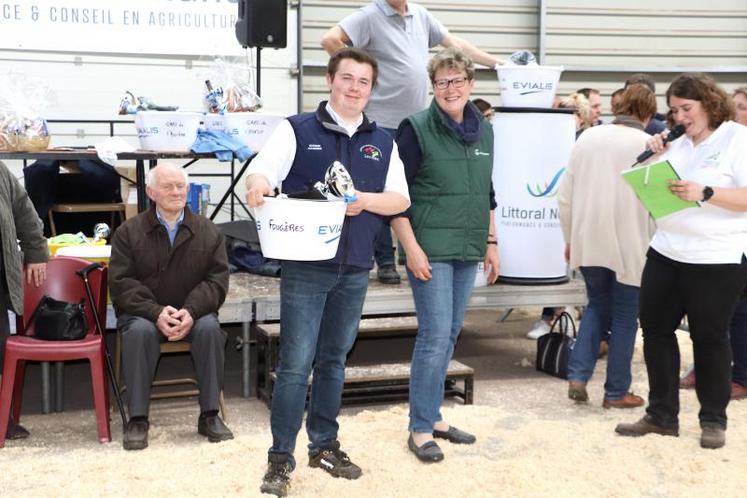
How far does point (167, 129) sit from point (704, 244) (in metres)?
3.06

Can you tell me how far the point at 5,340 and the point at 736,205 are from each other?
125 inches

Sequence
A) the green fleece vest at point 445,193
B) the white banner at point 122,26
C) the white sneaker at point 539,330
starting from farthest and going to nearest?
the white banner at point 122,26 < the white sneaker at point 539,330 < the green fleece vest at point 445,193

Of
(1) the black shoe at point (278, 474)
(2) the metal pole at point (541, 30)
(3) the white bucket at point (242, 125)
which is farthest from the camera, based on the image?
(2) the metal pole at point (541, 30)

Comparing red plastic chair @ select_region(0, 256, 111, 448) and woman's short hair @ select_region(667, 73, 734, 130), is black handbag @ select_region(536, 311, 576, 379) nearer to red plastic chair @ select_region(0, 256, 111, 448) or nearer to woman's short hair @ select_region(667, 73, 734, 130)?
woman's short hair @ select_region(667, 73, 734, 130)

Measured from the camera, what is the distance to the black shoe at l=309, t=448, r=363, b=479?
3666 millimetres

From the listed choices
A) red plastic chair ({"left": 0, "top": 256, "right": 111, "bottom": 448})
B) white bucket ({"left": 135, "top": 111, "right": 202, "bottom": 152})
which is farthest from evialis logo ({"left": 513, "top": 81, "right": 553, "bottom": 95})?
red plastic chair ({"left": 0, "top": 256, "right": 111, "bottom": 448})

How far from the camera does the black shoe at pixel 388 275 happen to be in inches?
214

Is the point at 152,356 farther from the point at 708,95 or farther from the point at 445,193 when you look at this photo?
the point at 708,95

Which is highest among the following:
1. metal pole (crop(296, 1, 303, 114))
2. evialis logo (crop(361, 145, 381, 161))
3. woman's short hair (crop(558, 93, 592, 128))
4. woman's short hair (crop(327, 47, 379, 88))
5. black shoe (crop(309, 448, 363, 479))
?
metal pole (crop(296, 1, 303, 114))

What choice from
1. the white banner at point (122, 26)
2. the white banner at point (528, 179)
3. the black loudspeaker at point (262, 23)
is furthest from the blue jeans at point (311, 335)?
the white banner at point (122, 26)

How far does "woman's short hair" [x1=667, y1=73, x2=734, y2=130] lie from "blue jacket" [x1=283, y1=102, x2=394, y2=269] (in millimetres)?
1415

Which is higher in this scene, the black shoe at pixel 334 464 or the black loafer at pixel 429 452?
the black shoe at pixel 334 464

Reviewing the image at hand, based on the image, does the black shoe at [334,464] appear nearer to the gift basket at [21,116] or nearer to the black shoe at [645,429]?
the black shoe at [645,429]

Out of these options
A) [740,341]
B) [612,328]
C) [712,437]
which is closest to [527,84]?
[612,328]
